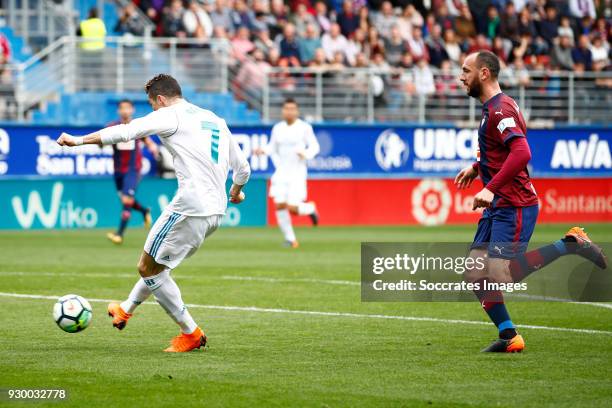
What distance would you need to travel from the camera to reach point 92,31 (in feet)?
84.1

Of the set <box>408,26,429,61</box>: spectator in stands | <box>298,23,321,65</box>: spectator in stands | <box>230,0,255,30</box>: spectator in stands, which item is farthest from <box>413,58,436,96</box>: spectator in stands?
<box>230,0,255,30</box>: spectator in stands

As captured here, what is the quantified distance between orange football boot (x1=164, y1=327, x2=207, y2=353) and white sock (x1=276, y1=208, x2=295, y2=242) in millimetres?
11242

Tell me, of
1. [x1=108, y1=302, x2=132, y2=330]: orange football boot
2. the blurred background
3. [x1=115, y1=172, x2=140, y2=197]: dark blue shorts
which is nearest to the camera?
[x1=108, y1=302, x2=132, y2=330]: orange football boot

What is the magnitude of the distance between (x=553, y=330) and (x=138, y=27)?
57.8 feet

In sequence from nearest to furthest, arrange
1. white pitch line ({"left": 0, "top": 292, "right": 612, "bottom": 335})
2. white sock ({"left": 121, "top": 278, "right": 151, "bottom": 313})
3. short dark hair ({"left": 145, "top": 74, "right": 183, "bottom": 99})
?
short dark hair ({"left": 145, "top": 74, "right": 183, "bottom": 99}) < white sock ({"left": 121, "top": 278, "right": 151, "bottom": 313}) < white pitch line ({"left": 0, "top": 292, "right": 612, "bottom": 335})

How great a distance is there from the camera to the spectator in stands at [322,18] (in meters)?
29.0

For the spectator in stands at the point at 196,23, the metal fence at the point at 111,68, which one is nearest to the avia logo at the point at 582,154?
the metal fence at the point at 111,68

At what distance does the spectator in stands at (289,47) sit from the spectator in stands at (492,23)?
5.96 m

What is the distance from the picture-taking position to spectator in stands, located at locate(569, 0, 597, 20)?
32688mm

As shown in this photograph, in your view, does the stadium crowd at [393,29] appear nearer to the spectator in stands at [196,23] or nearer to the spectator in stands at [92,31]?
the spectator in stands at [196,23]

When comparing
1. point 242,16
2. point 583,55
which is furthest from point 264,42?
point 583,55

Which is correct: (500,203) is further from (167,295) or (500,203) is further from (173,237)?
(167,295)

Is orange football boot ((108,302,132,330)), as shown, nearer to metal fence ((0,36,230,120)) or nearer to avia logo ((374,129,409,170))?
Answer: metal fence ((0,36,230,120))

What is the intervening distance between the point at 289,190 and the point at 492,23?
11.9 meters
